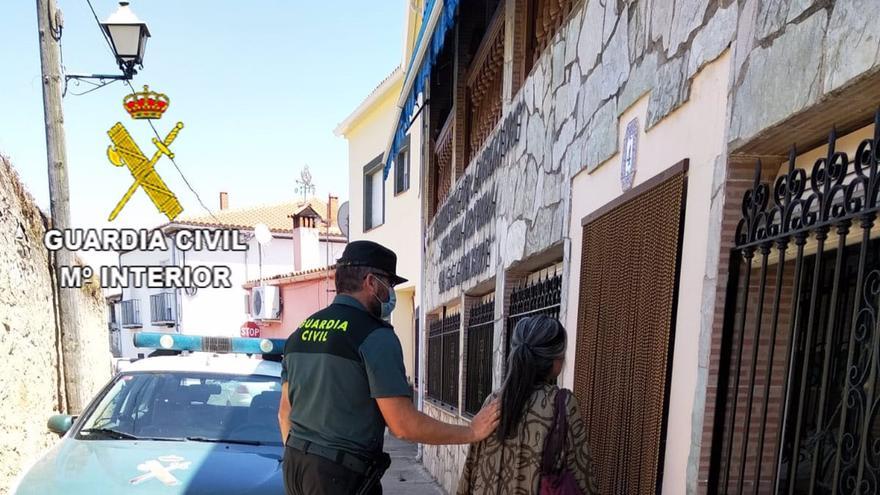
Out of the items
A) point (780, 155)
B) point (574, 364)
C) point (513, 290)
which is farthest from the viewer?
point (513, 290)

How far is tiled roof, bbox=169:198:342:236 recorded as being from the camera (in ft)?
103

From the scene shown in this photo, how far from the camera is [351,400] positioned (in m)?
2.72

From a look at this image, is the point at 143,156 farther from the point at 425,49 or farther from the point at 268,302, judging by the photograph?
the point at 268,302

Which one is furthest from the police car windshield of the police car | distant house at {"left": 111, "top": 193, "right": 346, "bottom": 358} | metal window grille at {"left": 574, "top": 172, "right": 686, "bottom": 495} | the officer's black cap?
distant house at {"left": 111, "top": 193, "right": 346, "bottom": 358}

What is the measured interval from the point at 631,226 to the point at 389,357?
129 centimetres

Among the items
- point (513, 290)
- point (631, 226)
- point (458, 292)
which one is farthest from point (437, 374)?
point (631, 226)

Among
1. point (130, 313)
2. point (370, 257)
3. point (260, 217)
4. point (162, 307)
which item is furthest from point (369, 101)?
point (130, 313)

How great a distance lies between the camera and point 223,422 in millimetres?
4715

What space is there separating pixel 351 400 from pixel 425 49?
4.33 metres

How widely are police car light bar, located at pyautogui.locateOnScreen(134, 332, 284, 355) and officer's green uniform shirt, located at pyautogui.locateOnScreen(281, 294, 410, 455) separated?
257cm

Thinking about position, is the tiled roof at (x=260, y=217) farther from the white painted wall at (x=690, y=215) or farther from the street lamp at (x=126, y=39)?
the white painted wall at (x=690, y=215)

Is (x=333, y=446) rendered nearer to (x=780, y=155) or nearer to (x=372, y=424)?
(x=372, y=424)

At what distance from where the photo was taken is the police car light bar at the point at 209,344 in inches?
205

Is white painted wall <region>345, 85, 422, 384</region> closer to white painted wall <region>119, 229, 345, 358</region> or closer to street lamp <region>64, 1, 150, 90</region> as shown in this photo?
street lamp <region>64, 1, 150, 90</region>
